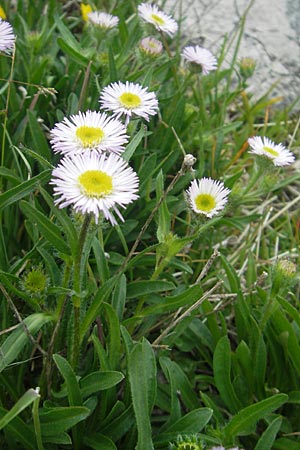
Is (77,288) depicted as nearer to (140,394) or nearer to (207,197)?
(140,394)

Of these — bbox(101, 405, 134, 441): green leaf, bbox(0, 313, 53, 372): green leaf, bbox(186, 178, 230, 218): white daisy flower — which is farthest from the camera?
bbox(186, 178, 230, 218): white daisy flower

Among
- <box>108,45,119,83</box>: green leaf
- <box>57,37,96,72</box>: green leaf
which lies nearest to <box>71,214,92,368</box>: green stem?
<box>108,45,119,83</box>: green leaf

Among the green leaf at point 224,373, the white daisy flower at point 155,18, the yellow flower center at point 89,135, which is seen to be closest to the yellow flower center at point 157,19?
the white daisy flower at point 155,18

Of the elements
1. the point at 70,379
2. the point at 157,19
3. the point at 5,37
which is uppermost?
the point at 157,19

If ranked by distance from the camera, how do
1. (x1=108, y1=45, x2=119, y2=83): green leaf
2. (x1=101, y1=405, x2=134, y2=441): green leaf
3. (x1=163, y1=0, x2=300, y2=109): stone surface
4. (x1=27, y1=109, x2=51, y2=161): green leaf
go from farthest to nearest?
(x1=163, y1=0, x2=300, y2=109): stone surface, (x1=108, y1=45, x2=119, y2=83): green leaf, (x1=27, y1=109, x2=51, y2=161): green leaf, (x1=101, y1=405, x2=134, y2=441): green leaf

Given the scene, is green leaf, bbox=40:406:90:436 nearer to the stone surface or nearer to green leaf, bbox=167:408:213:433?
green leaf, bbox=167:408:213:433

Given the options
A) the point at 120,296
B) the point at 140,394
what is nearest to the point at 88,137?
the point at 120,296

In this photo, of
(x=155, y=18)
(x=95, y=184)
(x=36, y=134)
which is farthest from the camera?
(x=155, y=18)
